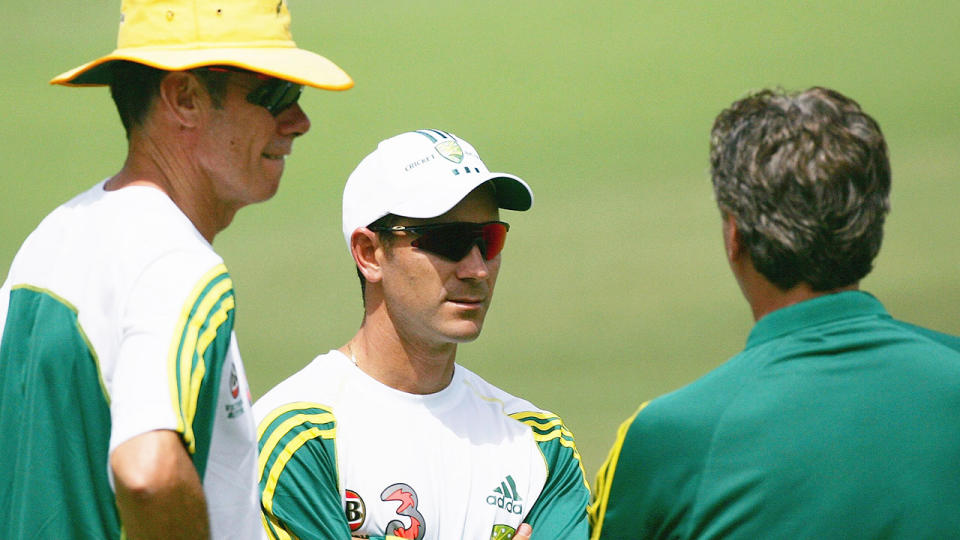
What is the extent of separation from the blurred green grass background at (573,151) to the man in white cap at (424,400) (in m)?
3.11

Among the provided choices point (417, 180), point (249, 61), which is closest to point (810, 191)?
point (249, 61)

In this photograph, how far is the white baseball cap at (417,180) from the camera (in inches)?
120

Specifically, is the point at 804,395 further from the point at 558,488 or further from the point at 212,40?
the point at 558,488

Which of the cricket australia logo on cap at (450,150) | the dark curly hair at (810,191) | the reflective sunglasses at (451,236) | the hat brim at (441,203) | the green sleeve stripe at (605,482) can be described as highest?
the dark curly hair at (810,191)

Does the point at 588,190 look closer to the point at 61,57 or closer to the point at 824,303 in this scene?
the point at 61,57

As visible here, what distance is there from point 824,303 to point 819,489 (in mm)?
270

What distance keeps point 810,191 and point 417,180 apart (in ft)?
4.16

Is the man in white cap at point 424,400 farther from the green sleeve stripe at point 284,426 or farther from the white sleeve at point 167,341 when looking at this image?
the white sleeve at point 167,341

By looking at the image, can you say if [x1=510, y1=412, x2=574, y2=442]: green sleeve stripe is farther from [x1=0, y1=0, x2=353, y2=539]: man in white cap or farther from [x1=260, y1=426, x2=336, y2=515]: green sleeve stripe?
[x1=0, y1=0, x2=353, y2=539]: man in white cap

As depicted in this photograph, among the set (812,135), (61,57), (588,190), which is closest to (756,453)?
(812,135)

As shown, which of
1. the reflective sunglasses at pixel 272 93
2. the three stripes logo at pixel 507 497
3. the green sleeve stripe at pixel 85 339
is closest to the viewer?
the green sleeve stripe at pixel 85 339

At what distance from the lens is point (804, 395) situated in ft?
6.28

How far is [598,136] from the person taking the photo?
8.81 m

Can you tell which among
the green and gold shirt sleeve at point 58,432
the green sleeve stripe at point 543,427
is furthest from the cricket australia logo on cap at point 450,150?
the green and gold shirt sleeve at point 58,432
